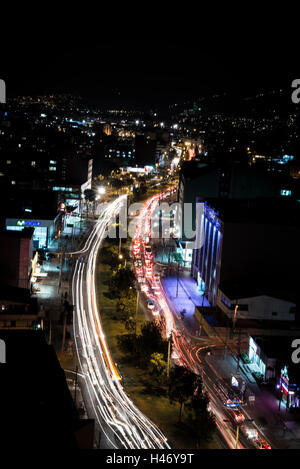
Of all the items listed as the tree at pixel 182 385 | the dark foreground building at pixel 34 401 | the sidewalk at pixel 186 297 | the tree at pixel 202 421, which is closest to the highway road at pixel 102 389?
the tree at pixel 202 421

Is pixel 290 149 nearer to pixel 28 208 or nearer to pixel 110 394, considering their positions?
pixel 28 208

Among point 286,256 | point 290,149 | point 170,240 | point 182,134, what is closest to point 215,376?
point 286,256

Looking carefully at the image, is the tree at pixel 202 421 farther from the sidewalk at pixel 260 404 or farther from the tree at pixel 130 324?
the tree at pixel 130 324

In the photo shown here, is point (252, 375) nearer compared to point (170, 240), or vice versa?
point (252, 375)

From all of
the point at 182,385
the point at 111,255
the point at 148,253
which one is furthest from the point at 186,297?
the point at 182,385

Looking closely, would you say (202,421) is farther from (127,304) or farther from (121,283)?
(121,283)
